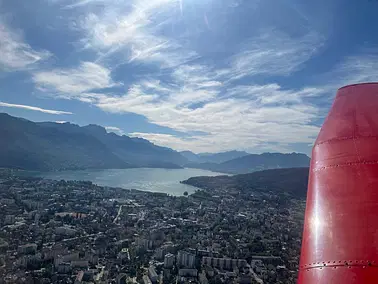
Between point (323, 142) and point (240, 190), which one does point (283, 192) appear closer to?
point (240, 190)

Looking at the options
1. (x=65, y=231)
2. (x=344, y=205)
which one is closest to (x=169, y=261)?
(x=65, y=231)

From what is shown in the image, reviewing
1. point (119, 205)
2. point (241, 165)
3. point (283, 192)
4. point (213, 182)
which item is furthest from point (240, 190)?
point (241, 165)

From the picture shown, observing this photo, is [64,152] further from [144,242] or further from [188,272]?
[188,272]

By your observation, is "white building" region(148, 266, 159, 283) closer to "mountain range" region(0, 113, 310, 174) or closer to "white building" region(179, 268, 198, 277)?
"white building" region(179, 268, 198, 277)

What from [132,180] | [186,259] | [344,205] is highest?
[344,205]

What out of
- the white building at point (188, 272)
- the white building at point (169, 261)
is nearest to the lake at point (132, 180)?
the white building at point (169, 261)

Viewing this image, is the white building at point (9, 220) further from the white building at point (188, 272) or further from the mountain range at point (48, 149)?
the mountain range at point (48, 149)

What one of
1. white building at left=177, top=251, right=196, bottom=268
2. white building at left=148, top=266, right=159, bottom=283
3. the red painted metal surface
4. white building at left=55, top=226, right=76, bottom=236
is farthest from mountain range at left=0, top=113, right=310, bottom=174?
the red painted metal surface
